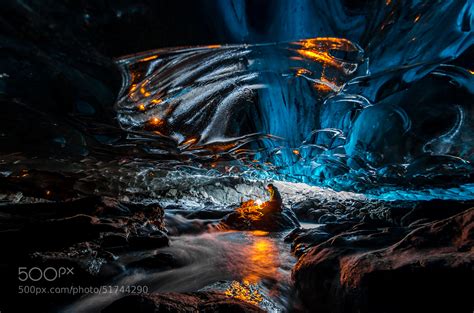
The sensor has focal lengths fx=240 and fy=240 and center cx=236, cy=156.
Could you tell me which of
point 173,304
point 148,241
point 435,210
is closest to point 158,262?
point 148,241

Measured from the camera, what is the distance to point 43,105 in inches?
172

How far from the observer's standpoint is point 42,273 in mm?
3084

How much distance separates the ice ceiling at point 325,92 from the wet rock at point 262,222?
3157 millimetres

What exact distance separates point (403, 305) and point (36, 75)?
203 inches

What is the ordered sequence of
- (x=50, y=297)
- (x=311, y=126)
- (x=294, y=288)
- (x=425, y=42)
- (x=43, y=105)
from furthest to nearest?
(x=311, y=126) < (x=43, y=105) < (x=294, y=288) < (x=50, y=297) < (x=425, y=42)

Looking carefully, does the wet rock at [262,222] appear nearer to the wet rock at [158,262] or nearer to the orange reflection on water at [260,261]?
the orange reflection on water at [260,261]

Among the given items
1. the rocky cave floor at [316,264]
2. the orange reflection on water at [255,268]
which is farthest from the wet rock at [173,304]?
the orange reflection on water at [255,268]

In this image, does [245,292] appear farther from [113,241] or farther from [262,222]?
[262,222]

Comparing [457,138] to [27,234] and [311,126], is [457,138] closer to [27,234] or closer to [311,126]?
[311,126]

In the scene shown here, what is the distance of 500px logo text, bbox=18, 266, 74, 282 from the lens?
299 centimetres

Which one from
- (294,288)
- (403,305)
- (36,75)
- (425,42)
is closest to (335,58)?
(425,42)

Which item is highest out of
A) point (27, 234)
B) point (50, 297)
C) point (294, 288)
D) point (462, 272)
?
point (27, 234)

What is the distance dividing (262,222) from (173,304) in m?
7.00

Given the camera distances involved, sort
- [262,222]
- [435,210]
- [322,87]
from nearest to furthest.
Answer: [322,87], [262,222], [435,210]
